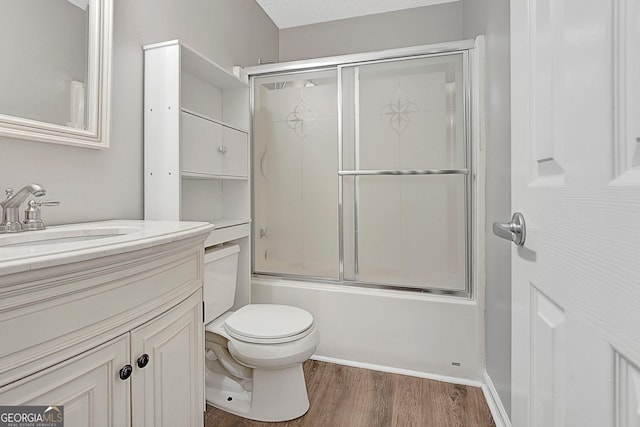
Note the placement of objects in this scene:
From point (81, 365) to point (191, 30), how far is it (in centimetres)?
166

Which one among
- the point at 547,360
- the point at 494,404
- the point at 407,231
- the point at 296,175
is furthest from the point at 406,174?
the point at 547,360

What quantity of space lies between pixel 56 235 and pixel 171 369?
0.52m

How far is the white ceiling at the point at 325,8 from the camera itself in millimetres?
2402

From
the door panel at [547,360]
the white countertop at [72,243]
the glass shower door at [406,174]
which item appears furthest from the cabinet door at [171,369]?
the glass shower door at [406,174]

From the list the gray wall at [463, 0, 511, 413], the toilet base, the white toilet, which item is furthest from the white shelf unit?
the gray wall at [463, 0, 511, 413]

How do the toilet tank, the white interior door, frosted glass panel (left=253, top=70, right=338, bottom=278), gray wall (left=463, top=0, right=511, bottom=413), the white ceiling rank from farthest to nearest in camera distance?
the white ceiling
frosted glass panel (left=253, top=70, right=338, bottom=278)
the toilet tank
gray wall (left=463, top=0, right=511, bottom=413)
the white interior door

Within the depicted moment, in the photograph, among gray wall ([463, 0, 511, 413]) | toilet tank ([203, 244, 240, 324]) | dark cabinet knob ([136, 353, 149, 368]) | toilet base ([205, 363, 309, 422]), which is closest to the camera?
dark cabinet knob ([136, 353, 149, 368])

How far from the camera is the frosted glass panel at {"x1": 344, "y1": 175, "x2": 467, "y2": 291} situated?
6.13 ft

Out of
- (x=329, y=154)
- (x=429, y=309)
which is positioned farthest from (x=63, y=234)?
(x=429, y=309)

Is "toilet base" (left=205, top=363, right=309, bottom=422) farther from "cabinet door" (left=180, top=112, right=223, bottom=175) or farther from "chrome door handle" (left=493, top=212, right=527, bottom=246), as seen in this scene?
"chrome door handle" (left=493, top=212, right=527, bottom=246)

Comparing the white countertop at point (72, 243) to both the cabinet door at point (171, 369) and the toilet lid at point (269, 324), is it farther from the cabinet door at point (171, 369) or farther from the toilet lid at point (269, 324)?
Result: the toilet lid at point (269, 324)

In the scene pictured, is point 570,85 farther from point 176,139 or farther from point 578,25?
point 176,139

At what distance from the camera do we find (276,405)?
1.48 metres

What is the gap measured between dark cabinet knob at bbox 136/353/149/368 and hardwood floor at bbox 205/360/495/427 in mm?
873
